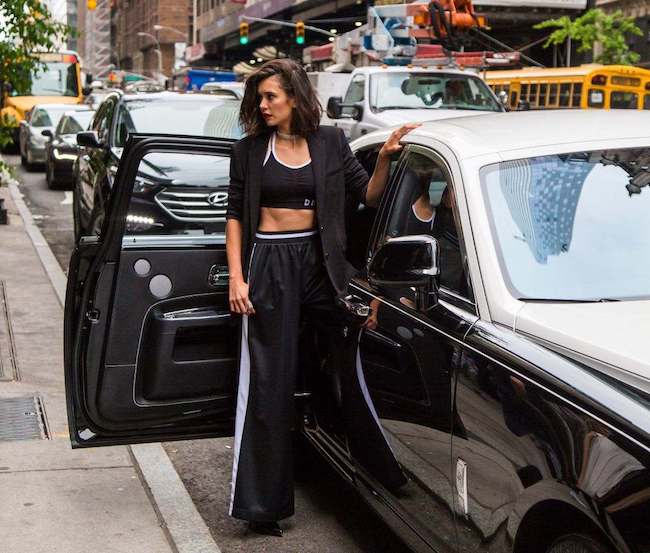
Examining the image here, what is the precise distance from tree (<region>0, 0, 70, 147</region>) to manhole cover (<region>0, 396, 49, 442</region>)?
5.42 metres

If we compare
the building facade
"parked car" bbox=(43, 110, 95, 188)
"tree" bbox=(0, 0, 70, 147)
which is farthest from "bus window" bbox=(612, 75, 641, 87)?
the building facade

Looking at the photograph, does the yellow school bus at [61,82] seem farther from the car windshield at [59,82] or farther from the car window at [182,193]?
the car window at [182,193]

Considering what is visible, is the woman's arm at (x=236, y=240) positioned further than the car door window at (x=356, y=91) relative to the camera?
No

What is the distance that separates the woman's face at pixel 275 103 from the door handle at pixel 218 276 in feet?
2.25

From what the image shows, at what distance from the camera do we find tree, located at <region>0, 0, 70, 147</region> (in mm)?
10883

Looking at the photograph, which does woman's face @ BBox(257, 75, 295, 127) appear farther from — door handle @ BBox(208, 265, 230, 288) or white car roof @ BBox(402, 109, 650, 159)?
door handle @ BBox(208, 265, 230, 288)

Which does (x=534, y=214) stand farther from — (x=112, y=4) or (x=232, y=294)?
(x=112, y=4)

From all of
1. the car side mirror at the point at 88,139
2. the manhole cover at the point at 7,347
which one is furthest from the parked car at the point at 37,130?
the manhole cover at the point at 7,347

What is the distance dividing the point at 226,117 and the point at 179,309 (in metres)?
6.10

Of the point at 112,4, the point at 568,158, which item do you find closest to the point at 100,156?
the point at 568,158

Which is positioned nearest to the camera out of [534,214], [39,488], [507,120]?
→ [534,214]

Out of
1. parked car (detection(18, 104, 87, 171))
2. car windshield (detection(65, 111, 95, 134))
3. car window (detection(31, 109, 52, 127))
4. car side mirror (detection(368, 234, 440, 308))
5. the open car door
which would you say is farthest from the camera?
car window (detection(31, 109, 52, 127))

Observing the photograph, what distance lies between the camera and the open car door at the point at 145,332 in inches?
184

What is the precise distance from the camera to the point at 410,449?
12.7 ft
